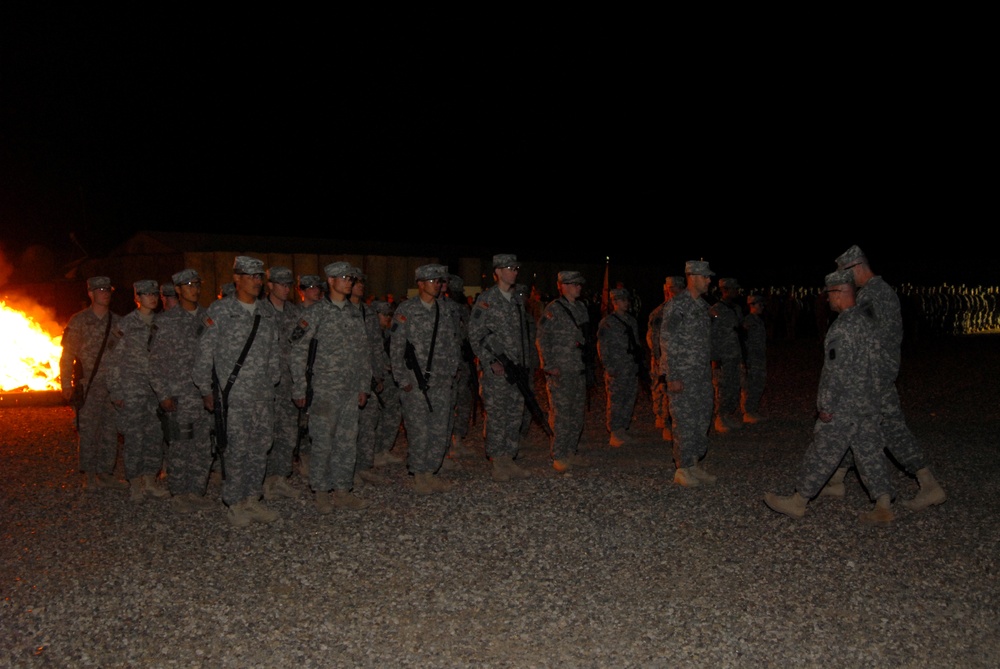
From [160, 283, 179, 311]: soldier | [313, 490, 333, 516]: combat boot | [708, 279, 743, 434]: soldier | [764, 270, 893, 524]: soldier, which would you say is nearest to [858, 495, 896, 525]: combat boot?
[764, 270, 893, 524]: soldier

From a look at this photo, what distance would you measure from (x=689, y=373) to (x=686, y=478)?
1046 mm

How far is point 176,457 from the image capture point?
7.36 meters

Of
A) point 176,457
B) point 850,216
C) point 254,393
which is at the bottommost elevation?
point 176,457

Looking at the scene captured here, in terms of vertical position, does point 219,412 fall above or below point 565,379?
below

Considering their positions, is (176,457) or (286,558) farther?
(176,457)

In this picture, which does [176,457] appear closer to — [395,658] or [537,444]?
[395,658]

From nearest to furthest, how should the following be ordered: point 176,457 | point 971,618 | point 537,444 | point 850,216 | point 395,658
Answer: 1. point 395,658
2. point 971,618
3. point 176,457
4. point 537,444
5. point 850,216

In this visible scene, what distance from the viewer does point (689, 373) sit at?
7516 mm

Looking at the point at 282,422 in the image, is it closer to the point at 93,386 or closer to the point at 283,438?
the point at 283,438

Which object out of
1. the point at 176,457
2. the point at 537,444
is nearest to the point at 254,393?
the point at 176,457

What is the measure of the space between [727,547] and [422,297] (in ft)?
12.4

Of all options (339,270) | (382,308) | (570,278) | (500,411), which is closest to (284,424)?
(339,270)

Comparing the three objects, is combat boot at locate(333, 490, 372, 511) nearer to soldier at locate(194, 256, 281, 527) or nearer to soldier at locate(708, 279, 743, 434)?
soldier at locate(194, 256, 281, 527)

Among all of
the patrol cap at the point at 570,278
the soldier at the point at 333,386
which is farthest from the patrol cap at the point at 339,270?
the patrol cap at the point at 570,278
